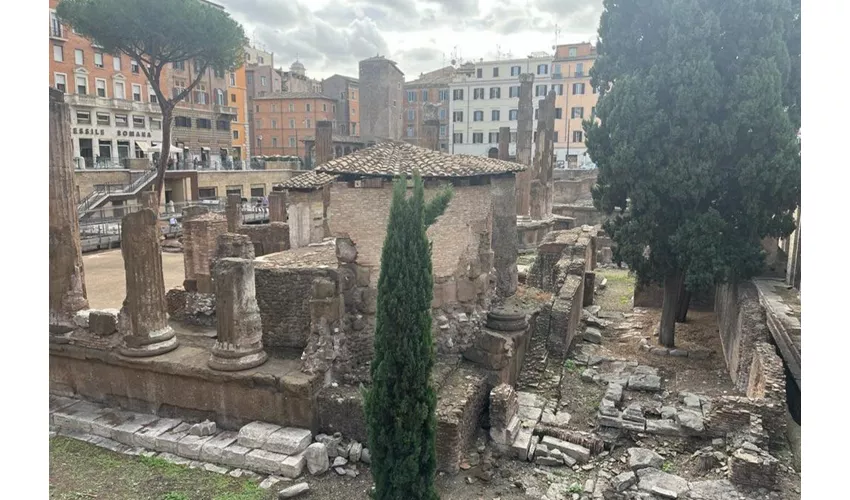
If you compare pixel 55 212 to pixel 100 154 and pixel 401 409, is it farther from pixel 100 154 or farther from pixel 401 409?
pixel 100 154

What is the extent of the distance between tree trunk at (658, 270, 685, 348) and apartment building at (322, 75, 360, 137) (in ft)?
127

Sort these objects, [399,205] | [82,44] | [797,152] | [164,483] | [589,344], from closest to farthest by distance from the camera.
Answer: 1. [399,205]
2. [164,483]
3. [797,152]
4. [589,344]
5. [82,44]

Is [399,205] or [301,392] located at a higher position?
[399,205]

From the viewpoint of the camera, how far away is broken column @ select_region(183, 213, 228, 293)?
12133mm

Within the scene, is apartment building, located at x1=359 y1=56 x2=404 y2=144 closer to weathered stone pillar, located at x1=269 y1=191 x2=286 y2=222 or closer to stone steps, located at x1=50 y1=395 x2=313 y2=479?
weathered stone pillar, located at x1=269 y1=191 x2=286 y2=222

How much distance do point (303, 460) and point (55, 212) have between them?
5.69m

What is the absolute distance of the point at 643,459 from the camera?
7.46 m

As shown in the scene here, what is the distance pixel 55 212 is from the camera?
30.0 ft

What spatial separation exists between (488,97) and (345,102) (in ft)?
40.4

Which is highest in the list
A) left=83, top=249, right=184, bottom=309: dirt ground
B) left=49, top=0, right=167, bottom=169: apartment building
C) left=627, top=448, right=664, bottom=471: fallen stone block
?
left=49, top=0, right=167, bottom=169: apartment building

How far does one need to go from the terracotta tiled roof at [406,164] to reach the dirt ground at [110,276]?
646 centimetres

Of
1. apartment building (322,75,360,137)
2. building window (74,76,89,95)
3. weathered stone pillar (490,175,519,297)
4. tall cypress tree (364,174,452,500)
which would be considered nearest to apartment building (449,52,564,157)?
apartment building (322,75,360,137)

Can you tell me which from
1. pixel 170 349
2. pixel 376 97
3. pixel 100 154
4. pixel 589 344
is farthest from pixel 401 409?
pixel 100 154

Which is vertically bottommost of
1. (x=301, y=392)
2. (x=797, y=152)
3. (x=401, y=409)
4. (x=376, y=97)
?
(x=301, y=392)
